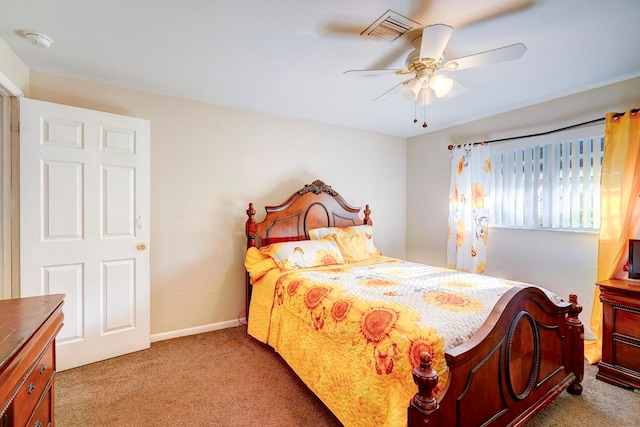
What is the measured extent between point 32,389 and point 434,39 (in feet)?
7.84

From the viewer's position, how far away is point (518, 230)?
318 cm

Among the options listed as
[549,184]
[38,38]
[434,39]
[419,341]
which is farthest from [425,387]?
[38,38]

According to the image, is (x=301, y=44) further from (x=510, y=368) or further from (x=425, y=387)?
(x=510, y=368)

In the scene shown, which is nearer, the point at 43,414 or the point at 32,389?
the point at 32,389

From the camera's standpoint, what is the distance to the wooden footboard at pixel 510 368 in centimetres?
119

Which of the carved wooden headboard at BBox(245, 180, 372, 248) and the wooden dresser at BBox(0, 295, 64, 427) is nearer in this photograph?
the wooden dresser at BBox(0, 295, 64, 427)

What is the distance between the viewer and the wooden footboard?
3.90 ft

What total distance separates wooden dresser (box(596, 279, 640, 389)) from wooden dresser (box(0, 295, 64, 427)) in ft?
10.7

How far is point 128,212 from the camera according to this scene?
254 centimetres

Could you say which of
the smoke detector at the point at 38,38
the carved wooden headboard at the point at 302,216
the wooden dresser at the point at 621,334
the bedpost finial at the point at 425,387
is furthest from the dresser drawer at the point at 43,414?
the wooden dresser at the point at 621,334

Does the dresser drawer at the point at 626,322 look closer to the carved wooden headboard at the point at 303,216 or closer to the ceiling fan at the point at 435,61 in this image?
the ceiling fan at the point at 435,61

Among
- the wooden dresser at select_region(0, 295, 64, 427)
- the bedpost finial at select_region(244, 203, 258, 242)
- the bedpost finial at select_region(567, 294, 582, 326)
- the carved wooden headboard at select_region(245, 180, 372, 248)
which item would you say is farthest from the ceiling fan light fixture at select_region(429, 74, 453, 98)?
the wooden dresser at select_region(0, 295, 64, 427)

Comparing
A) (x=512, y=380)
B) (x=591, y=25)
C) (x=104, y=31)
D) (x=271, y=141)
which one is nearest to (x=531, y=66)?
(x=591, y=25)

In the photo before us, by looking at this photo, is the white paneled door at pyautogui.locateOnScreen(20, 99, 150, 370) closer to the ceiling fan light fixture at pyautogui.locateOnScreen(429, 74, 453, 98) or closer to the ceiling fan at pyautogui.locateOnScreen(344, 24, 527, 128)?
the ceiling fan at pyautogui.locateOnScreen(344, 24, 527, 128)
